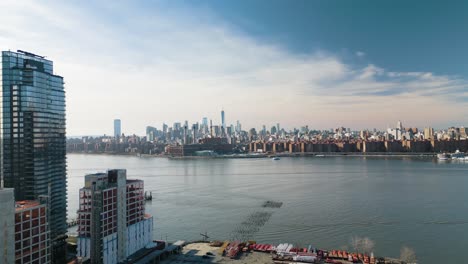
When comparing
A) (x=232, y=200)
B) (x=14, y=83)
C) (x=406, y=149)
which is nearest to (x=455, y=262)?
(x=232, y=200)

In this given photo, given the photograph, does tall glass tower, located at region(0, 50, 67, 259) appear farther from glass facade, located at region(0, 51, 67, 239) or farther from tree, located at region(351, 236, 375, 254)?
tree, located at region(351, 236, 375, 254)

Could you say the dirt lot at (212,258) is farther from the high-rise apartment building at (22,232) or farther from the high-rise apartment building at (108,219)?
the high-rise apartment building at (22,232)

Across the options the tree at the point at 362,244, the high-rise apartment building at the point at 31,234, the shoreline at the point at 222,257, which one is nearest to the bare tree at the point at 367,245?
the tree at the point at 362,244

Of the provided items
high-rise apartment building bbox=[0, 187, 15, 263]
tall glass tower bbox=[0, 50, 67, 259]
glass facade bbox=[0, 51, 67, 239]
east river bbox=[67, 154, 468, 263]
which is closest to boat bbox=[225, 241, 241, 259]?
east river bbox=[67, 154, 468, 263]

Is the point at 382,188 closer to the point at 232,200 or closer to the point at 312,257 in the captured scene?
the point at 232,200

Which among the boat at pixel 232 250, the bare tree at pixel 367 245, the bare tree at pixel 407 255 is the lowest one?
the bare tree at pixel 407 255

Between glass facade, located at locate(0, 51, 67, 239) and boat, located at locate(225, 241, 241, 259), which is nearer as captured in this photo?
glass facade, located at locate(0, 51, 67, 239)

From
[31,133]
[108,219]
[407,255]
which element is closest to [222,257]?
[108,219]
